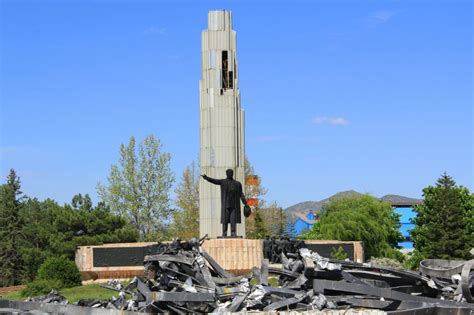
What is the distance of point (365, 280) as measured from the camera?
8.04 meters

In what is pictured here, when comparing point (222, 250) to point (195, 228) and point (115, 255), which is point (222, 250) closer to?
point (115, 255)

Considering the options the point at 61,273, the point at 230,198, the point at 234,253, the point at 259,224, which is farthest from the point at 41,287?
the point at 259,224

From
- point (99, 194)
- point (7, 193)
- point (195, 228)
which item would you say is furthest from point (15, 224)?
point (195, 228)

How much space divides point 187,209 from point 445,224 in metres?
19.0

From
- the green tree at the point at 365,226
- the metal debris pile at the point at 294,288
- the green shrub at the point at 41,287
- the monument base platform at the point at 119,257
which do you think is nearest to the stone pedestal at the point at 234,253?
the monument base platform at the point at 119,257

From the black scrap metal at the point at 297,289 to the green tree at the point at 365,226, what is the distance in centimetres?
3824

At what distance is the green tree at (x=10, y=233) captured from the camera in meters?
47.8

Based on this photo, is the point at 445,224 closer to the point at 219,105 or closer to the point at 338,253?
the point at 338,253

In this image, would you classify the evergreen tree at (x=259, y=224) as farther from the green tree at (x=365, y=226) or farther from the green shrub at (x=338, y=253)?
the green shrub at (x=338, y=253)

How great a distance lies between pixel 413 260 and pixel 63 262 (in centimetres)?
1874

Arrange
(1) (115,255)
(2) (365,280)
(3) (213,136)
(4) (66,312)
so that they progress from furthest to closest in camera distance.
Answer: (3) (213,136) < (1) (115,255) < (4) (66,312) < (2) (365,280)

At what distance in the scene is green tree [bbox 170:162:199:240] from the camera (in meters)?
50.7

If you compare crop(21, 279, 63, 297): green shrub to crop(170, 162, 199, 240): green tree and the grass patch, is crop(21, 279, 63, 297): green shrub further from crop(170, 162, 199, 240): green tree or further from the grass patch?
crop(170, 162, 199, 240): green tree

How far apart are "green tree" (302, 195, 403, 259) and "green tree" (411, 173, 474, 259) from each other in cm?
500
